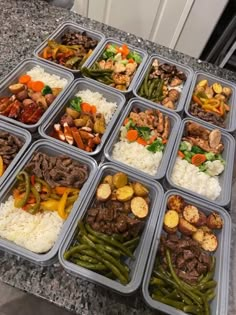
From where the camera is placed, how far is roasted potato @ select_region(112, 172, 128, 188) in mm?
1460

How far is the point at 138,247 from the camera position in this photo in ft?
4.35

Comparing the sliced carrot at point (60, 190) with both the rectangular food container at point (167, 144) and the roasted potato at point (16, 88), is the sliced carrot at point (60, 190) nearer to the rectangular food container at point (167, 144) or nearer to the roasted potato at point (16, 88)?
the rectangular food container at point (167, 144)

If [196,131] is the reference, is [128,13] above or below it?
above

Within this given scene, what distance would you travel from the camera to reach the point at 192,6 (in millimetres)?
2705

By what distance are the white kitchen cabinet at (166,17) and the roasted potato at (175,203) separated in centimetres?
192

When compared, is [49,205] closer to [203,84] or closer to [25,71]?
[25,71]

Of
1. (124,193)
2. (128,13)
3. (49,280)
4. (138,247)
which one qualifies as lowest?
(49,280)

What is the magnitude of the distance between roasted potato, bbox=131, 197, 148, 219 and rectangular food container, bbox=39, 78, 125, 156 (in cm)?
31

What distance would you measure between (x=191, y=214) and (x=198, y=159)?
401mm

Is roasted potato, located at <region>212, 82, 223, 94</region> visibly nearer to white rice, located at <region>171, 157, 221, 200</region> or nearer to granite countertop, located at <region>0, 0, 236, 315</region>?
white rice, located at <region>171, 157, 221, 200</region>

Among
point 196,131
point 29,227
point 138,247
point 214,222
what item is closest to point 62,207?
point 29,227

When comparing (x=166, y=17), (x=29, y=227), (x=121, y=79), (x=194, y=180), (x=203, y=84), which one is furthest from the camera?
(x=166, y=17)

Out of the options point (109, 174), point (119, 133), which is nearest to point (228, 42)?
point (119, 133)

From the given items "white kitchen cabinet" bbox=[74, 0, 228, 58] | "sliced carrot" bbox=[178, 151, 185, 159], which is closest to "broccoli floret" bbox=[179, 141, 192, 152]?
"sliced carrot" bbox=[178, 151, 185, 159]
